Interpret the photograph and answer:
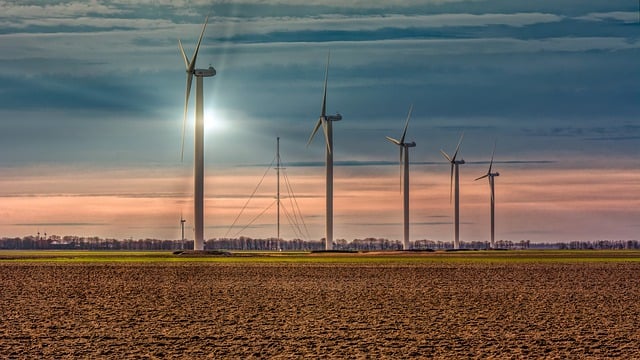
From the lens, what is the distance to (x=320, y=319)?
1216 inches

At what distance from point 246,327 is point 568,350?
9807 millimetres

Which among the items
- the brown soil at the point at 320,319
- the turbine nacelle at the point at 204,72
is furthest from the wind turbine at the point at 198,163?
the brown soil at the point at 320,319

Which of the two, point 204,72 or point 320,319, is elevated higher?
point 204,72

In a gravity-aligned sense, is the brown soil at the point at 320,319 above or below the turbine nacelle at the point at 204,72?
below

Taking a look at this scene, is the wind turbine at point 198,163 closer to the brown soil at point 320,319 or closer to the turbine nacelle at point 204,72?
the turbine nacelle at point 204,72

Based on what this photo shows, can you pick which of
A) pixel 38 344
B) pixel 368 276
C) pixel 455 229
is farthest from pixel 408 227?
pixel 38 344

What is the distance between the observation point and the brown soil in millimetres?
23781

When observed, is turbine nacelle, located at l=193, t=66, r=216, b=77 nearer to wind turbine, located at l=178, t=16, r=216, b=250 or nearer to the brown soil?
wind turbine, located at l=178, t=16, r=216, b=250

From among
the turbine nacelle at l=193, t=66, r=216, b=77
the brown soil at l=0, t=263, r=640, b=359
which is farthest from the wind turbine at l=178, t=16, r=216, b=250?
the brown soil at l=0, t=263, r=640, b=359

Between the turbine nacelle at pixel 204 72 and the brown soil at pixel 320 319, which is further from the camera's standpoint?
the turbine nacelle at pixel 204 72

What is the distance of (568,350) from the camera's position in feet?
77.4

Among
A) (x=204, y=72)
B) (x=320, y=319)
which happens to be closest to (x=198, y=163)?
(x=204, y=72)

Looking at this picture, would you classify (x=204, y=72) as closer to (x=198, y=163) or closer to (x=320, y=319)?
(x=198, y=163)

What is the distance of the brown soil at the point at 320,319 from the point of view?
23781mm
